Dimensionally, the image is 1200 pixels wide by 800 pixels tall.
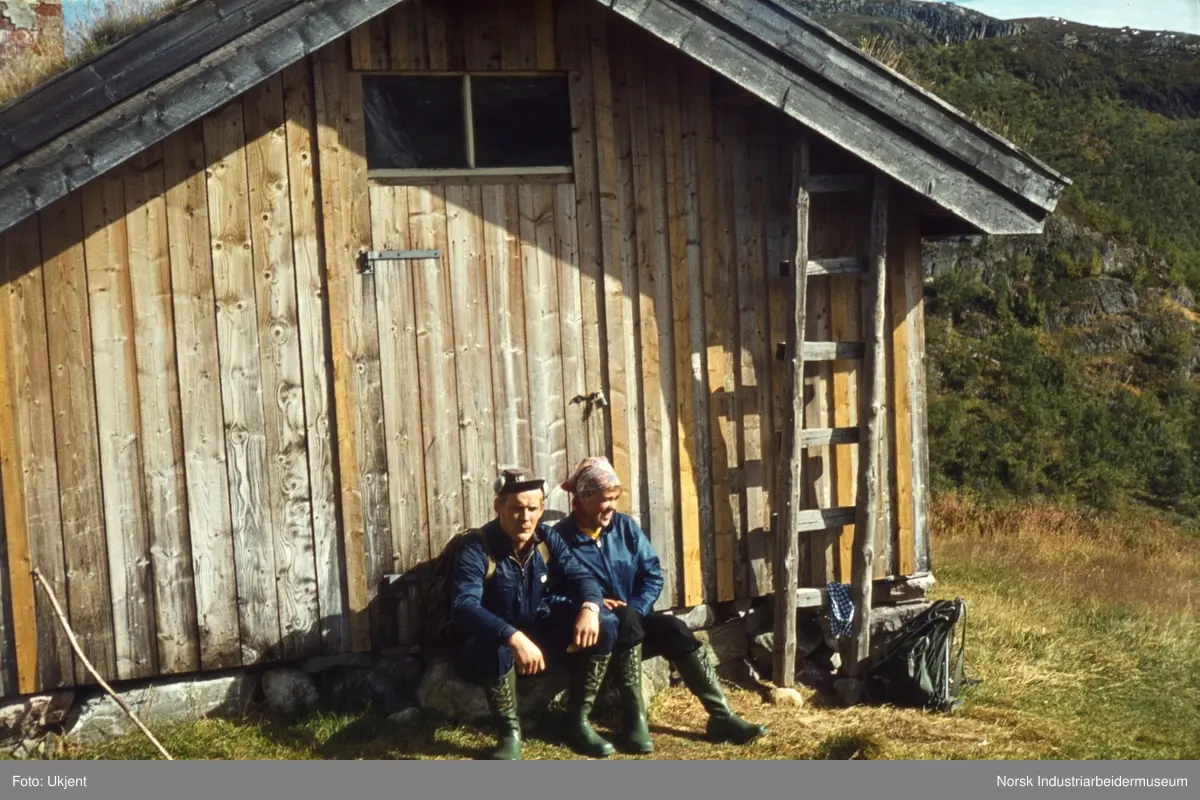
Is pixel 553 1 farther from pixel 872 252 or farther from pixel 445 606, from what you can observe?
pixel 445 606

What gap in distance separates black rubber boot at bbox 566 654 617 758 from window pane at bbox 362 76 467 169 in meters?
2.73

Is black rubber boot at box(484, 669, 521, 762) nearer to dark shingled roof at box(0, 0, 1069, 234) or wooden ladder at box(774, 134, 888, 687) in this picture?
wooden ladder at box(774, 134, 888, 687)

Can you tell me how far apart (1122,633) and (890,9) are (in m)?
27.2

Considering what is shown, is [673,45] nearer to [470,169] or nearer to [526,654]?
[470,169]

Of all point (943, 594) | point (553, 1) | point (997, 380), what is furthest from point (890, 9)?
point (553, 1)

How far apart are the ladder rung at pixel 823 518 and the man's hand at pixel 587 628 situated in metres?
1.66

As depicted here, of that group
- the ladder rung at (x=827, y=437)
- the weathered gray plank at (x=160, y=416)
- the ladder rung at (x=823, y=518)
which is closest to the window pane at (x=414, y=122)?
A: the weathered gray plank at (x=160, y=416)

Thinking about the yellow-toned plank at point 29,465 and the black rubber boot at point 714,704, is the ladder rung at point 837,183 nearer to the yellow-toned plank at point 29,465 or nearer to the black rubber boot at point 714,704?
the black rubber boot at point 714,704

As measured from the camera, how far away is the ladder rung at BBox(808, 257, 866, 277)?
7.73 m

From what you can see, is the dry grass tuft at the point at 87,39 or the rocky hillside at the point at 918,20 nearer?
the dry grass tuft at the point at 87,39

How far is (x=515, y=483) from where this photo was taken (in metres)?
6.84

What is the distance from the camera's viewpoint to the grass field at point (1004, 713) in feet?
22.9

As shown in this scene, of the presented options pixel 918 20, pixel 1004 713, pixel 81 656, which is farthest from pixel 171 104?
pixel 918 20

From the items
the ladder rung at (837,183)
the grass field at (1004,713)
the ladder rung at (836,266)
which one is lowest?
the grass field at (1004,713)
